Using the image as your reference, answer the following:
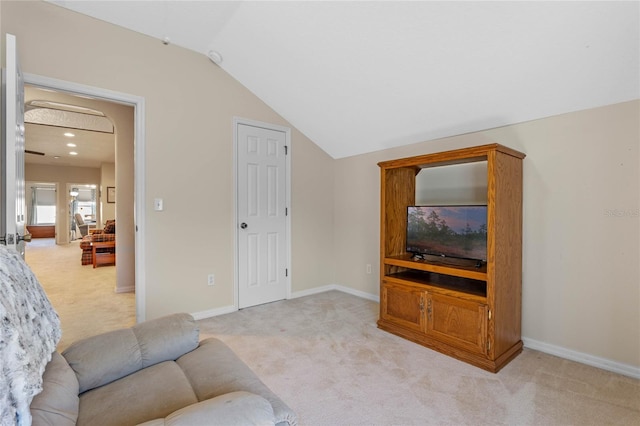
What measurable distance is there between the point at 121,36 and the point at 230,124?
118cm

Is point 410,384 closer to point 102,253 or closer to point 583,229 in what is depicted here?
point 583,229

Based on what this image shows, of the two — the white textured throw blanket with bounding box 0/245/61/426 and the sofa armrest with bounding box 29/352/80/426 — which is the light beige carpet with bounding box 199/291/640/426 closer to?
the sofa armrest with bounding box 29/352/80/426

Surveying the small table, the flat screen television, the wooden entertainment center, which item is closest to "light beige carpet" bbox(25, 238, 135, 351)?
the small table

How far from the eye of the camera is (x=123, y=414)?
107cm

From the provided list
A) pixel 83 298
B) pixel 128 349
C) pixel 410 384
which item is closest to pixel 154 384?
pixel 128 349

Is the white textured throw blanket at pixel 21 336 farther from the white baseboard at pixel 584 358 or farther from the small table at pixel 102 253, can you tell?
the small table at pixel 102 253

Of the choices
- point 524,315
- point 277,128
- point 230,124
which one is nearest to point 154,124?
point 230,124

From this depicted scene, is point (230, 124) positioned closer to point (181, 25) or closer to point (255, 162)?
point (255, 162)

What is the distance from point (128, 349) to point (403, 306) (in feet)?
6.94

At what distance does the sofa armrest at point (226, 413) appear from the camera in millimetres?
862

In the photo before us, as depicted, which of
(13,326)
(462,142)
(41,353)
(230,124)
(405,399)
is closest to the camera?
(13,326)

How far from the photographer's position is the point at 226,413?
2.92 feet

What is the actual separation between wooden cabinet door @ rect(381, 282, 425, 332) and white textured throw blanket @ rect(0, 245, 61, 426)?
2.35 m

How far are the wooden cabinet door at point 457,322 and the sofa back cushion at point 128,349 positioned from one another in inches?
71.9
